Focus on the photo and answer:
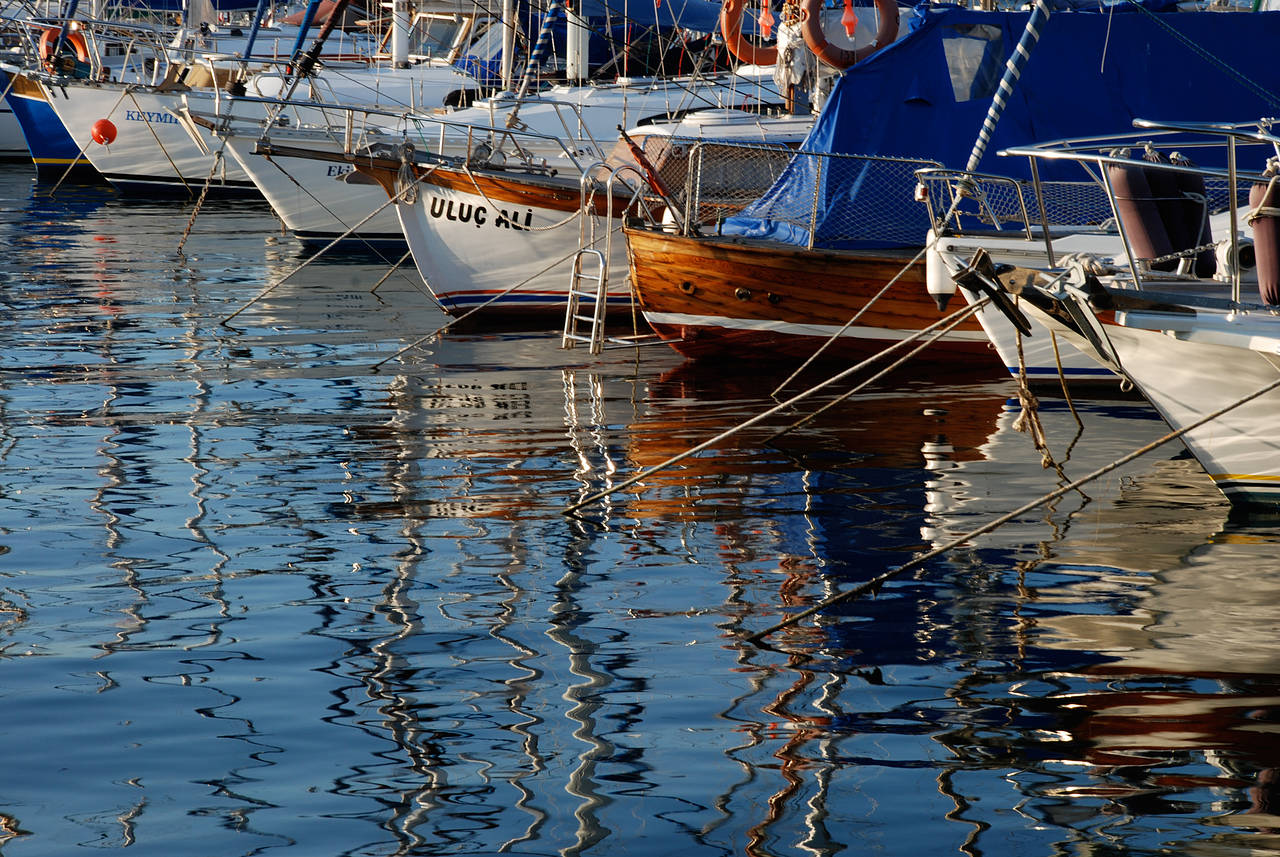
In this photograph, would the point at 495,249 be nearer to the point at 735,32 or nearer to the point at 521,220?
the point at 521,220

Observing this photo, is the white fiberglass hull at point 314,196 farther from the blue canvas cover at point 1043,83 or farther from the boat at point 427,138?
the blue canvas cover at point 1043,83

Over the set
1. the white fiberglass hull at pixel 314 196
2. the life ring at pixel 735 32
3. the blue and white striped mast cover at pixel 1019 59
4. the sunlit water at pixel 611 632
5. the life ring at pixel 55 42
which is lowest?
the sunlit water at pixel 611 632

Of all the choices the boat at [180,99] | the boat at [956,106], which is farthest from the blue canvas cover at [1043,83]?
the boat at [180,99]

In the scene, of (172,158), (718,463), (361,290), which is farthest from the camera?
(172,158)

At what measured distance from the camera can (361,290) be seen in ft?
58.7

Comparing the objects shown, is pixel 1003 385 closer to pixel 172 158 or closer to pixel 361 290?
pixel 361 290

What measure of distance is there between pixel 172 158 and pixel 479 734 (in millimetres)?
25003

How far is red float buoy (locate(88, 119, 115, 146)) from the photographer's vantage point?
27062mm

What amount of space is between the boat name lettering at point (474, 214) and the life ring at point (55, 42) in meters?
15.9

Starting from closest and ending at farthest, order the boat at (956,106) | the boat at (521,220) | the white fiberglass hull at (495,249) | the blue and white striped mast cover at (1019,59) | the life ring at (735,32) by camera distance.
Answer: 1. the blue and white striped mast cover at (1019,59)
2. the boat at (956,106)
3. the boat at (521,220)
4. the white fiberglass hull at (495,249)
5. the life ring at (735,32)

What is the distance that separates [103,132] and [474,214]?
48.5 ft

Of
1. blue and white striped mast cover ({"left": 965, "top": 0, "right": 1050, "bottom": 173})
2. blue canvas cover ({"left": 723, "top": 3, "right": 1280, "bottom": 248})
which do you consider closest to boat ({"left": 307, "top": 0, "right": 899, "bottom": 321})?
blue canvas cover ({"left": 723, "top": 3, "right": 1280, "bottom": 248})

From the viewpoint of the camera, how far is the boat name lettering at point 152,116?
1075 inches

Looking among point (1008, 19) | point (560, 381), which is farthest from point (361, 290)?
point (1008, 19)
